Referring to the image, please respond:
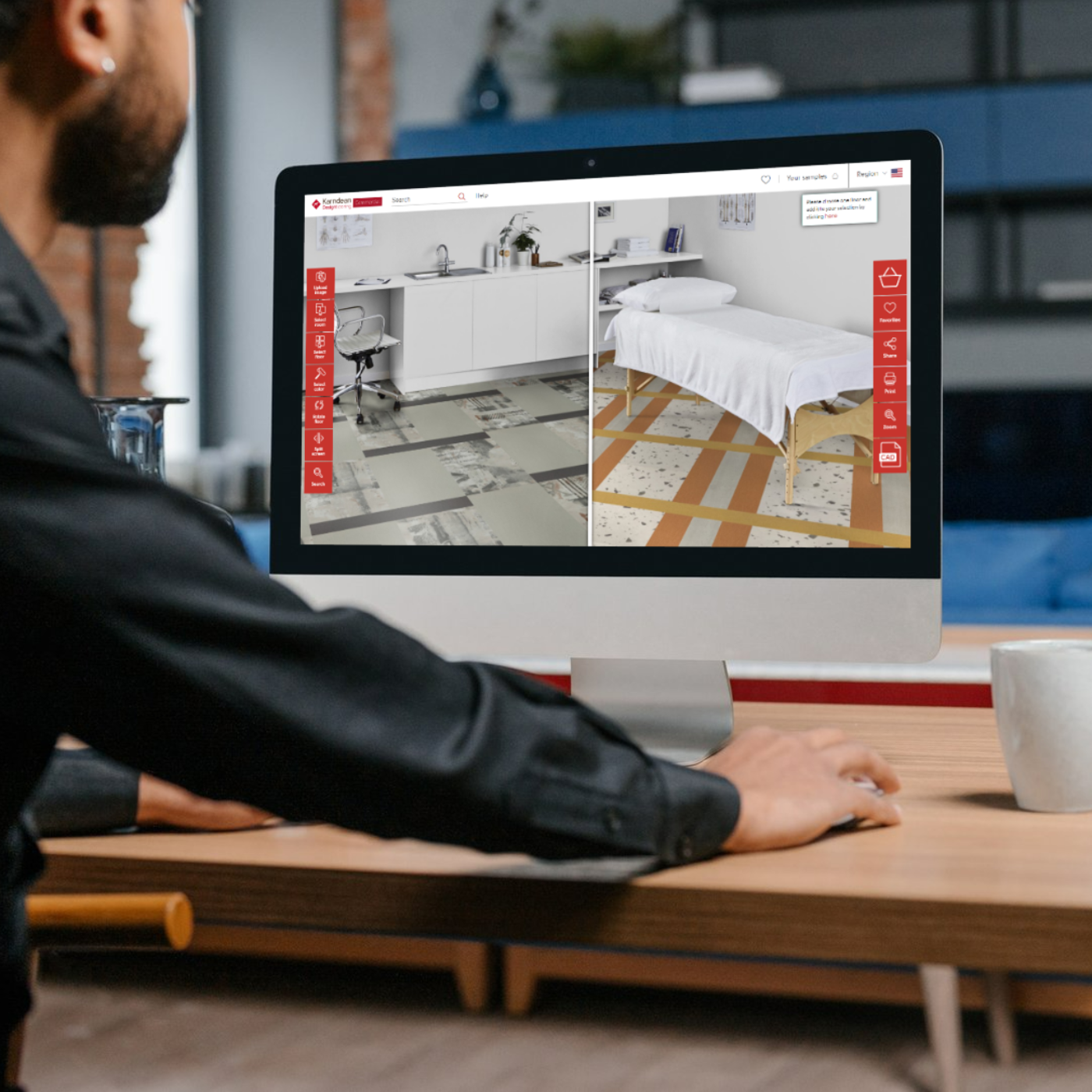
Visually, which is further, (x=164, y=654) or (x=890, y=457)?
(x=890, y=457)

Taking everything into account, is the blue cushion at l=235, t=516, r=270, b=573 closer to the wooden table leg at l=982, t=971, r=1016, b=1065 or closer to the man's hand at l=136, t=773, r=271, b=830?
the wooden table leg at l=982, t=971, r=1016, b=1065

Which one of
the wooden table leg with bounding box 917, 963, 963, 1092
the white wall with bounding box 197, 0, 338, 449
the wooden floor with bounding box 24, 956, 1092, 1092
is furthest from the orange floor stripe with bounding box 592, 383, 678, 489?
the white wall with bounding box 197, 0, 338, 449

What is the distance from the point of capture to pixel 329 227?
3.18 ft

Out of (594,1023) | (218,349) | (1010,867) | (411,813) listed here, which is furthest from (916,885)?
(218,349)

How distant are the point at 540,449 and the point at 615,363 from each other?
86mm

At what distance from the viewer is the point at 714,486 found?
34.6 inches

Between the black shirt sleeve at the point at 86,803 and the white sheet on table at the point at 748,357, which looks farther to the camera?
the white sheet on table at the point at 748,357

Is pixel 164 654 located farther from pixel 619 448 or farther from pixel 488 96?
pixel 488 96

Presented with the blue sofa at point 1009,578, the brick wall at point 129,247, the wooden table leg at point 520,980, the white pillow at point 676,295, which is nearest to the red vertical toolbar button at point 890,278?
the white pillow at point 676,295

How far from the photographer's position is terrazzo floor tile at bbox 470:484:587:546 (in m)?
0.91

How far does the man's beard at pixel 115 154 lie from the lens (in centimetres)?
51

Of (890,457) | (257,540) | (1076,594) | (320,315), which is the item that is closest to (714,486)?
(890,457)

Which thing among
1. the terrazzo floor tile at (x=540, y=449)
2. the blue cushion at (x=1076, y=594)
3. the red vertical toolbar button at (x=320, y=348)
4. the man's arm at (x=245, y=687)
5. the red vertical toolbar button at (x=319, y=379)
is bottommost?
the blue cushion at (x=1076, y=594)

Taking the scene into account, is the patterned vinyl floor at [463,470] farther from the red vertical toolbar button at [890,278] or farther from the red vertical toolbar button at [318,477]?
the red vertical toolbar button at [890,278]
